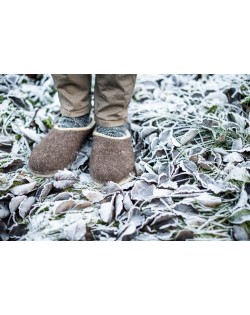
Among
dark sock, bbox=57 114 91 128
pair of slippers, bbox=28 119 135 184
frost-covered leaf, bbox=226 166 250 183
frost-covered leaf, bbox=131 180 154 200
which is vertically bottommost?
frost-covered leaf, bbox=131 180 154 200

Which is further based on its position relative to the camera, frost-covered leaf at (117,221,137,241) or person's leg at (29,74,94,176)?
person's leg at (29,74,94,176)

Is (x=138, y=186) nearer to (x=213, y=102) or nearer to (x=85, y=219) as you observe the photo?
(x=85, y=219)

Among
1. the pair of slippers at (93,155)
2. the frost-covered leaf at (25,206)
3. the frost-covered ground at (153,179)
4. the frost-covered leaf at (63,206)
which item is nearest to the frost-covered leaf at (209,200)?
the frost-covered ground at (153,179)

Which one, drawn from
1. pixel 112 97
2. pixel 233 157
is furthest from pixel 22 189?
A: pixel 233 157

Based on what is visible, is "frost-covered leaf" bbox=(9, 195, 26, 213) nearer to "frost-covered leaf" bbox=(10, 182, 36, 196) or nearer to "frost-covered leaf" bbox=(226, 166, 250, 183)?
"frost-covered leaf" bbox=(10, 182, 36, 196)

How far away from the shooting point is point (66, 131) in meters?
1.27

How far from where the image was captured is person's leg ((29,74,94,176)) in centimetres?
123

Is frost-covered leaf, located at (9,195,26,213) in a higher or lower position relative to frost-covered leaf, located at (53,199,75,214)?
lower

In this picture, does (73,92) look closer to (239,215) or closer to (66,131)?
(66,131)

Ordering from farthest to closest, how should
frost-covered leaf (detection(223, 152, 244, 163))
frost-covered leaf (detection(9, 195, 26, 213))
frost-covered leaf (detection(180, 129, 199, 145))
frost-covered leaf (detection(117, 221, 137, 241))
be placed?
frost-covered leaf (detection(180, 129, 199, 145)) → frost-covered leaf (detection(223, 152, 244, 163)) → frost-covered leaf (detection(9, 195, 26, 213)) → frost-covered leaf (detection(117, 221, 137, 241))

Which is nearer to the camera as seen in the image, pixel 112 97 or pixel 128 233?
pixel 128 233

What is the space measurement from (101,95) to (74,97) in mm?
103

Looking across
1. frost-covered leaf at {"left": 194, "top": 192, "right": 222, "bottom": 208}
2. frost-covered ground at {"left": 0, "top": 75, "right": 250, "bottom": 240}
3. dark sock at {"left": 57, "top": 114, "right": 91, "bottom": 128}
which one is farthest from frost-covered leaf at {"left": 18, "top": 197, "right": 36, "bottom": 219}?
frost-covered leaf at {"left": 194, "top": 192, "right": 222, "bottom": 208}

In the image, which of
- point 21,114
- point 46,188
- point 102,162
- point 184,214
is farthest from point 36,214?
point 21,114
